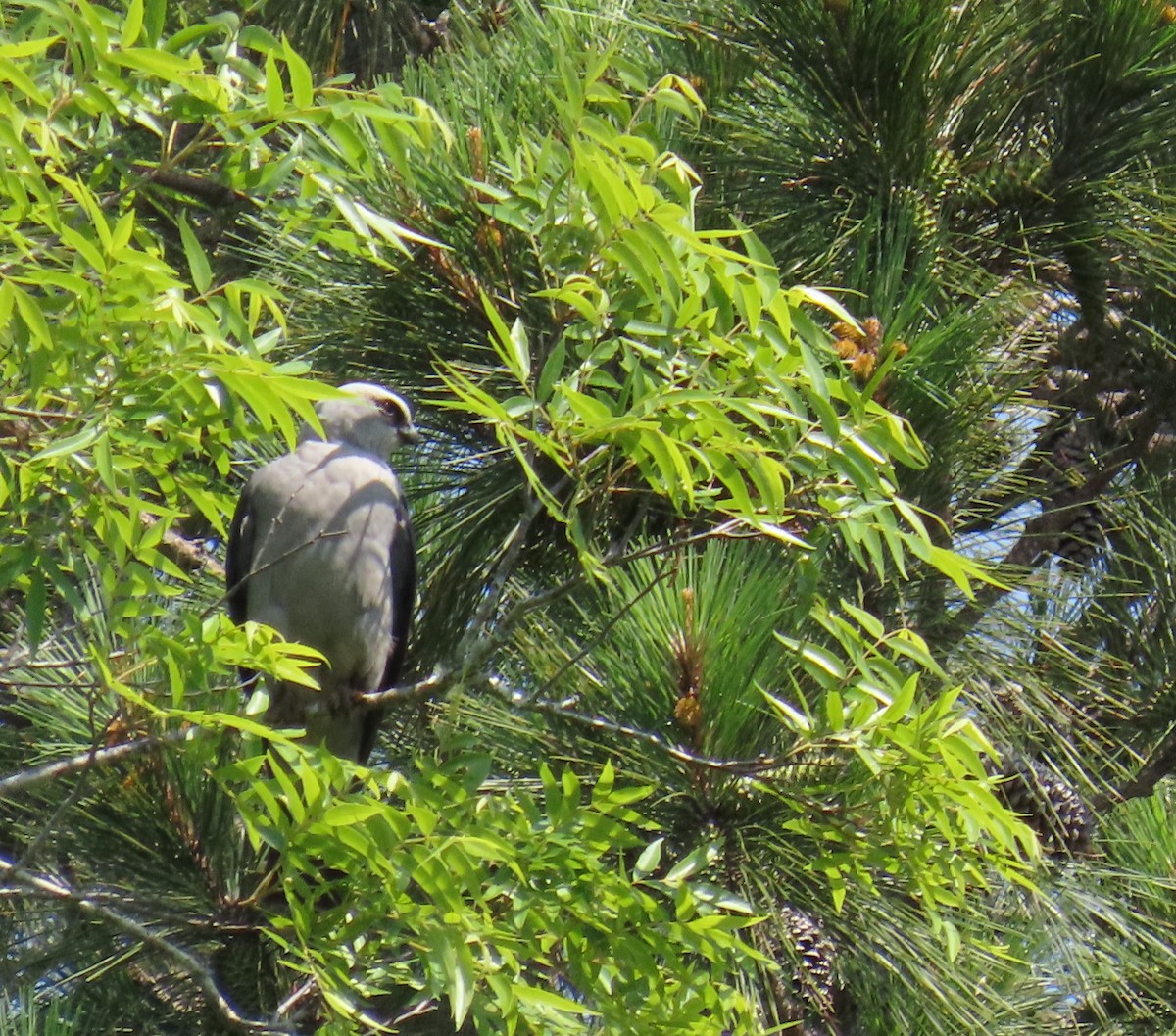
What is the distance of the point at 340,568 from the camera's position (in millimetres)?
3264

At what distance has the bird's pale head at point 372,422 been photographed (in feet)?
10.2

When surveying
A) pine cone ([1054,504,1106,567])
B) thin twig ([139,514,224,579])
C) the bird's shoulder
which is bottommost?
thin twig ([139,514,224,579])

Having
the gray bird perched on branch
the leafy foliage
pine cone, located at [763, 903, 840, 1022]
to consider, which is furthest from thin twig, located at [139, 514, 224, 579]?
pine cone, located at [763, 903, 840, 1022]

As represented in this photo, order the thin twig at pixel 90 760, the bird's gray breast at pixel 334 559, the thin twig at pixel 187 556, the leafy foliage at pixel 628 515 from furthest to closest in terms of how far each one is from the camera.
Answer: the thin twig at pixel 187 556, the bird's gray breast at pixel 334 559, the thin twig at pixel 90 760, the leafy foliage at pixel 628 515

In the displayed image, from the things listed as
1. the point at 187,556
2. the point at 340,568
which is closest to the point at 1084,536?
the point at 340,568

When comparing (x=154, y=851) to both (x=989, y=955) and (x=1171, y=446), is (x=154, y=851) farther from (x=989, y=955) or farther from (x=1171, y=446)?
(x=1171, y=446)

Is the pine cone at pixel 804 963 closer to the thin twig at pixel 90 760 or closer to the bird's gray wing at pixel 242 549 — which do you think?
the thin twig at pixel 90 760

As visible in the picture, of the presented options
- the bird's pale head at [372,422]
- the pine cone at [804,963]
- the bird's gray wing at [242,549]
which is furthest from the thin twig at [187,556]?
the pine cone at [804,963]

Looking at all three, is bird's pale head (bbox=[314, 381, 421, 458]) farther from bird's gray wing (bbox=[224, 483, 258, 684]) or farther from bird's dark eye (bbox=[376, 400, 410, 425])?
bird's gray wing (bbox=[224, 483, 258, 684])

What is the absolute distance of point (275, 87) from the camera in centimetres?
168

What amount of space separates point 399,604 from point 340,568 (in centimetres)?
15

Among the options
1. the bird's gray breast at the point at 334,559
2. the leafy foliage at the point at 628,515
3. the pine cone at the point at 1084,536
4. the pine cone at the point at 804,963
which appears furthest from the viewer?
the pine cone at the point at 1084,536

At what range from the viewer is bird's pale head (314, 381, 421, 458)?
10.2 feet

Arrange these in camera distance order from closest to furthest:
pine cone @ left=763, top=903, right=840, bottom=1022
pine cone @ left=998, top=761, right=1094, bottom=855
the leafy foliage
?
the leafy foliage
pine cone @ left=763, top=903, right=840, bottom=1022
pine cone @ left=998, top=761, right=1094, bottom=855
